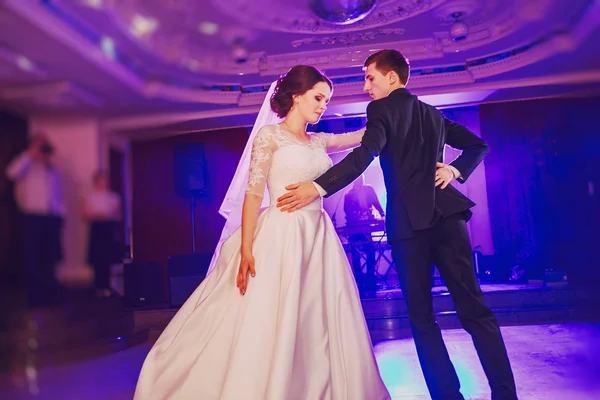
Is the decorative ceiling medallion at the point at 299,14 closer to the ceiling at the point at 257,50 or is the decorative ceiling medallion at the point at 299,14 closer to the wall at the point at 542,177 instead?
the ceiling at the point at 257,50

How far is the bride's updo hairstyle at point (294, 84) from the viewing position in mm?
2244

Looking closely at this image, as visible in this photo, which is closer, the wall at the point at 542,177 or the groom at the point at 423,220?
the groom at the point at 423,220

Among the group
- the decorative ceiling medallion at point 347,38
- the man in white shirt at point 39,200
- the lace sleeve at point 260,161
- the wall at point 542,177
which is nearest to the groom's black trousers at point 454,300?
the lace sleeve at point 260,161

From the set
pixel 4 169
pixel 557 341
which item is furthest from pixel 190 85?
pixel 557 341

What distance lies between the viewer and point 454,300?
1.98 m

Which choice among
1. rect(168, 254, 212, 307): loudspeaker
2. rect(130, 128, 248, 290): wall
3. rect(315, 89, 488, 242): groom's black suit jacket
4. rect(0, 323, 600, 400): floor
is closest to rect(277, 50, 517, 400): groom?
rect(315, 89, 488, 242): groom's black suit jacket

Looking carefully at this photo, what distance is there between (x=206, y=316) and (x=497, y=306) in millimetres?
4492

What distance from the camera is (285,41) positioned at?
6.54 metres

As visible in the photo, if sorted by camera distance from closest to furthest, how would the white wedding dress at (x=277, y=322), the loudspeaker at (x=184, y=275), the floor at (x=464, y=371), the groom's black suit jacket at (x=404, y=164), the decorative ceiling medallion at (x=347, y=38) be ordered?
the white wedding dress at (x=277, y=322) → the groom's black suit jacket at (x=404, y=164) → the floor at (x=464, y=371) → the loudspeaker at (x=184, y=275) → the decorative ceiling medallion at (x=347, y=38)

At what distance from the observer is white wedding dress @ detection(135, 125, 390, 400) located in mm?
1843

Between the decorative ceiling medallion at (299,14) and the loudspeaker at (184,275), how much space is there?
125 inches

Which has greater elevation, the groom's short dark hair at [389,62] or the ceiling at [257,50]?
the ceiling at [257,50]

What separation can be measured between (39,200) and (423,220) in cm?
257

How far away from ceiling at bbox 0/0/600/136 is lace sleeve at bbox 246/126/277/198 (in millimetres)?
3102
